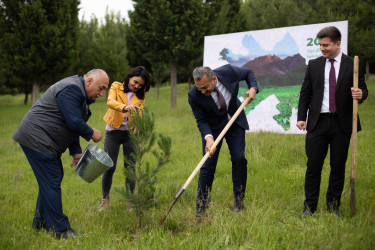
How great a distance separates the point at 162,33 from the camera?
13.4m

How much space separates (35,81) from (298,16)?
36.2 ft

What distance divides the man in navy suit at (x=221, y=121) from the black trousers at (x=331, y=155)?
2.32 ft

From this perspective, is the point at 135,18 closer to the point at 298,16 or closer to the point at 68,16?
the point at 68,16

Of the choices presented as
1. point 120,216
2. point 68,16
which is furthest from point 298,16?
point 120,216

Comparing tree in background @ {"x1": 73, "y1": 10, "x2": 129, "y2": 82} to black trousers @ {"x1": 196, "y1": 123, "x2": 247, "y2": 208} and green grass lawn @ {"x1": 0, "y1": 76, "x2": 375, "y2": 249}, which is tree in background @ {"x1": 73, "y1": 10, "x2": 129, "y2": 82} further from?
black trousers @ {"x1": 196, "y1": 123, "x2": 247, "y2": 208}

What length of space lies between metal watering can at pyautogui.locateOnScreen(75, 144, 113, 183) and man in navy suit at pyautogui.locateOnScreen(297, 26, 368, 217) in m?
2.08

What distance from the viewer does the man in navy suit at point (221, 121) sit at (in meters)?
3.87

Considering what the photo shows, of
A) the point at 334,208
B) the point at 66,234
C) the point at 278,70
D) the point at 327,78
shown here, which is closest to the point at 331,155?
the point at 334,208

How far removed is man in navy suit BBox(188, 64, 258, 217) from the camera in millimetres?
3865

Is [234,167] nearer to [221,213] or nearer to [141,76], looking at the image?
[221,213]

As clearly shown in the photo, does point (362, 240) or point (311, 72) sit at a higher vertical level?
point (311, 72)

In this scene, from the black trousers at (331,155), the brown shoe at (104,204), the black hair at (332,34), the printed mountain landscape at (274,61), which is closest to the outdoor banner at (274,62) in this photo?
the printed mountain landscape at (274,61)

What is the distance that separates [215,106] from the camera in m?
3.86

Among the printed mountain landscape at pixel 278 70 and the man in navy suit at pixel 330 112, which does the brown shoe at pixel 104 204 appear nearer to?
the man in navy suit at pixel 330 112
